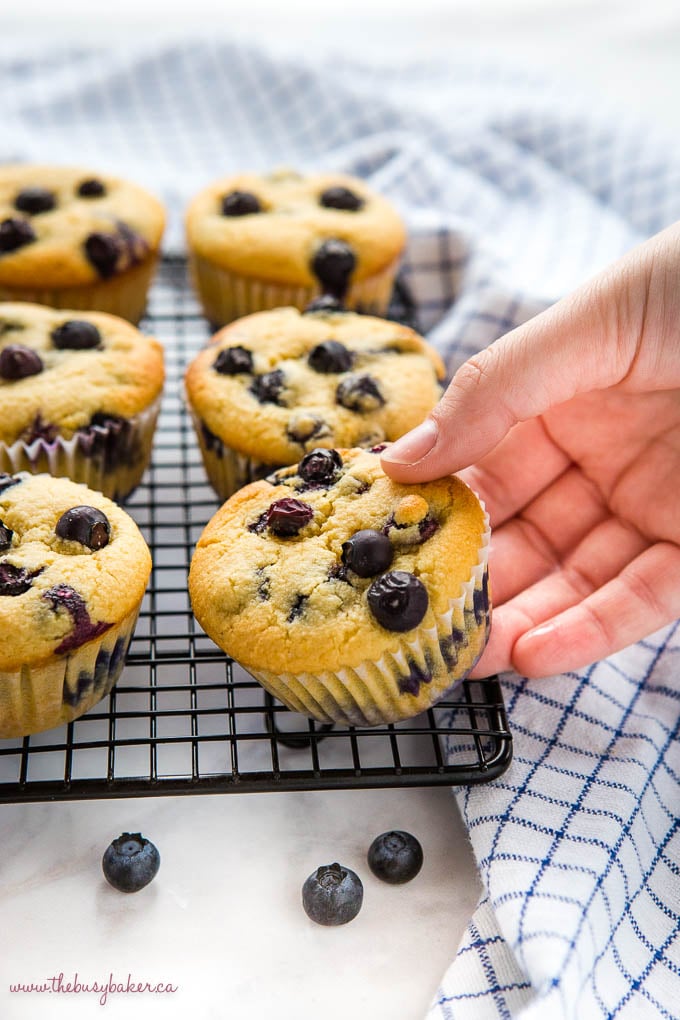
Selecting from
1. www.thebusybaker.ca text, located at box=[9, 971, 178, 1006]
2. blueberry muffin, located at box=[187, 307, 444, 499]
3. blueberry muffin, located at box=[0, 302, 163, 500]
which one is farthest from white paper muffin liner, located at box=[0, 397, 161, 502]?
www.thebusybaker.ca text, located at box=[9, 971, 178, 1006]

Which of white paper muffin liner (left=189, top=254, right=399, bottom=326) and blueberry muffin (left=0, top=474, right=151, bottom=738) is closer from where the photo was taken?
blueberry muffin (left=0, top=474, right=151, bottom=738)

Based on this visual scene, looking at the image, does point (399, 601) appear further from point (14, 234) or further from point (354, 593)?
point (14, 234)

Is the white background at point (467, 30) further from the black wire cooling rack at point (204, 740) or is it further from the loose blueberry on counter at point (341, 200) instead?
the black wire cooling rack at point (204, 740)

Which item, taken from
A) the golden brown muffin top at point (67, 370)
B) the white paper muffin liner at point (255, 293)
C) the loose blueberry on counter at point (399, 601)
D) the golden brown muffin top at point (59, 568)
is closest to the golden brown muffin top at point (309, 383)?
the golden brown muffin top at point (67, 370)

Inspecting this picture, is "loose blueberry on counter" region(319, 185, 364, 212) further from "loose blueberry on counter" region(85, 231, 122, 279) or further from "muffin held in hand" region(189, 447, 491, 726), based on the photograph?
"muffin held in hand" region(189, 447, 491, 726)

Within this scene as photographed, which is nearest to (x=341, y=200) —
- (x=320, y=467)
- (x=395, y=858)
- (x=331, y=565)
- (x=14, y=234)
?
(x=14, y=234)
